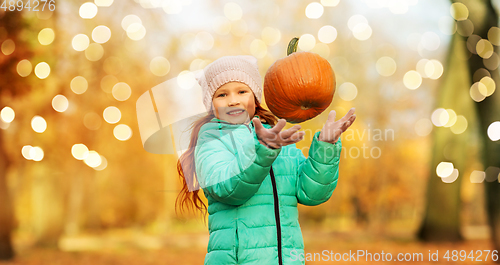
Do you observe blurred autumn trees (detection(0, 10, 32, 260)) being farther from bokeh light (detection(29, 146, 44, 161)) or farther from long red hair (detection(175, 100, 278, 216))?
long red hair (detection(175, 100, 278, 216))

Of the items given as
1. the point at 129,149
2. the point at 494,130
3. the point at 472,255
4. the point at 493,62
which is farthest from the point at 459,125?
the point at 129,149

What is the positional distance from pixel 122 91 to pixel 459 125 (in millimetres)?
5136

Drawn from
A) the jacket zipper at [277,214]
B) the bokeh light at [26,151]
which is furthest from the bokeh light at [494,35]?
the bokeh light at [26,151]

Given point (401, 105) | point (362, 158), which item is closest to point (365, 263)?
point (362, 158)

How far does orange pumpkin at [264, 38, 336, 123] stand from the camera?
66.9 inches

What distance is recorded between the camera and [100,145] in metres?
5.93

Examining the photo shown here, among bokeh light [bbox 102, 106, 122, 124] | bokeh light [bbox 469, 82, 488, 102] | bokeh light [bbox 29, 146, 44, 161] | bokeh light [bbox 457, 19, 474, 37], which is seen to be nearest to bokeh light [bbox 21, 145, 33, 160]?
bokeh light [bbox 29, 146, 44, 161]

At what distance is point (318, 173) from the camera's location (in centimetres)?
164

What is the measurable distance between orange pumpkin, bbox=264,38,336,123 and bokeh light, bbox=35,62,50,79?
504 centimetres

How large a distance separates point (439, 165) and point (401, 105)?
1.09 m

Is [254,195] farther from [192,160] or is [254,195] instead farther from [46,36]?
[46,36]

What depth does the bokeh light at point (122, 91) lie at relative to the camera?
5.94m

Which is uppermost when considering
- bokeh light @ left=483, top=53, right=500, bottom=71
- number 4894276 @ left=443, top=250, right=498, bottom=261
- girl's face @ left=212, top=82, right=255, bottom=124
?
bokeh light @ left=483, top=53, right=500, bottom=71

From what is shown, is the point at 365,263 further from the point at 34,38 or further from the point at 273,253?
the point at 34,38
